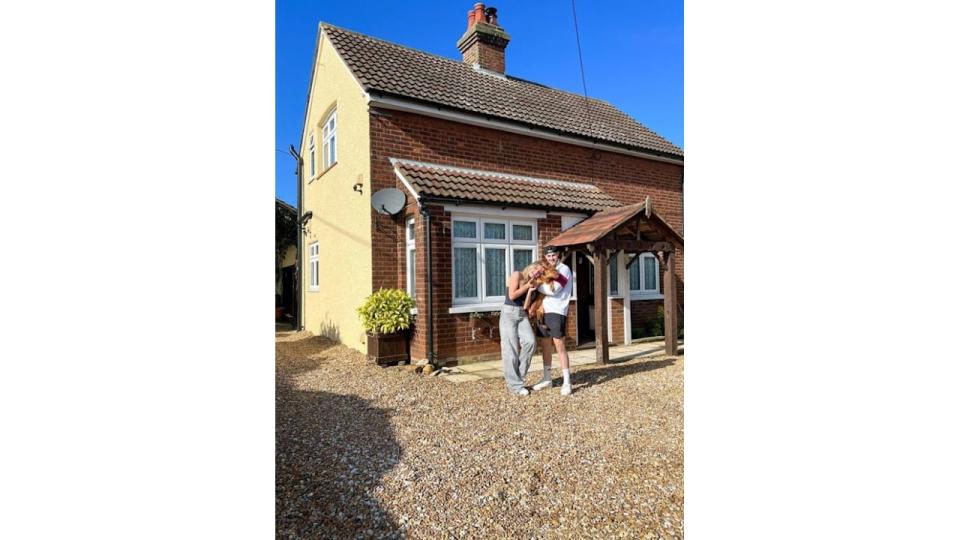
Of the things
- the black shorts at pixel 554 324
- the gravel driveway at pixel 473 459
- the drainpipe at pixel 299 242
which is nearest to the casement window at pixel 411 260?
the drainpipe at pixel 299 242

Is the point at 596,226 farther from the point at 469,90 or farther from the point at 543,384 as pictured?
the point at 469,90

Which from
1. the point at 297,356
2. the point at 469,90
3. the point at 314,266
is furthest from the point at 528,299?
the point at 314,266

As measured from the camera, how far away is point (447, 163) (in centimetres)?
568

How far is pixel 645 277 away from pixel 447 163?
4.23 m

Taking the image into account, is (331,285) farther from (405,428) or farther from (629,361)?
(629,361)

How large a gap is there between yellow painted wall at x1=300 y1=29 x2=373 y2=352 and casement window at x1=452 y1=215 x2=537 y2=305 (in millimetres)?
1238

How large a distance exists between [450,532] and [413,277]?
157 inches

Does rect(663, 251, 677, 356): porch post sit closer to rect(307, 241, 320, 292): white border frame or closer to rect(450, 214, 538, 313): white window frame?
rect(450, 214, 538, 313): white window frame

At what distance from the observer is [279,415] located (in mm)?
2816

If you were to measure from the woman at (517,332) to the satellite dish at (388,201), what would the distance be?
2.05 meters

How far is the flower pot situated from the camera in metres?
4.90
